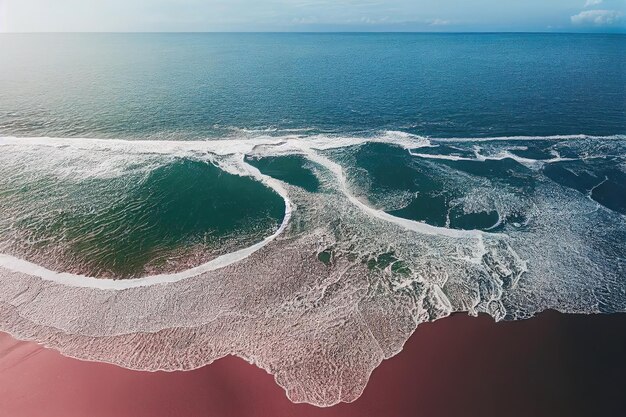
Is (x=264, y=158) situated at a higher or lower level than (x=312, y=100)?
higher

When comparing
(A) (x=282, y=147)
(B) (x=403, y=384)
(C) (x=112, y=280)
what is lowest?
(C) (x=112, y=280)

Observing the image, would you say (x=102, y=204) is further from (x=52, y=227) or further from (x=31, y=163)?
(x=31, y=163)

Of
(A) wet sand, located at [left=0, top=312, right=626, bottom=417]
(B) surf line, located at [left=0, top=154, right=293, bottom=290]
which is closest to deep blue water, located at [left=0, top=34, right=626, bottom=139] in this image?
(B) surf line, located at [left=0, top=154, right=293, bottom=290]

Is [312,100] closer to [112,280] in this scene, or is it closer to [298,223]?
[298,223]

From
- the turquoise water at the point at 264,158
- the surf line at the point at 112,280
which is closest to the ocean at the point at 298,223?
the surf line at the point at 112,280

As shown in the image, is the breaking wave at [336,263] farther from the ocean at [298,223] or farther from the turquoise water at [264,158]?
the turquoise water at [264,158]

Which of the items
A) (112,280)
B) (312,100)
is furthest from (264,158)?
(312,100)
